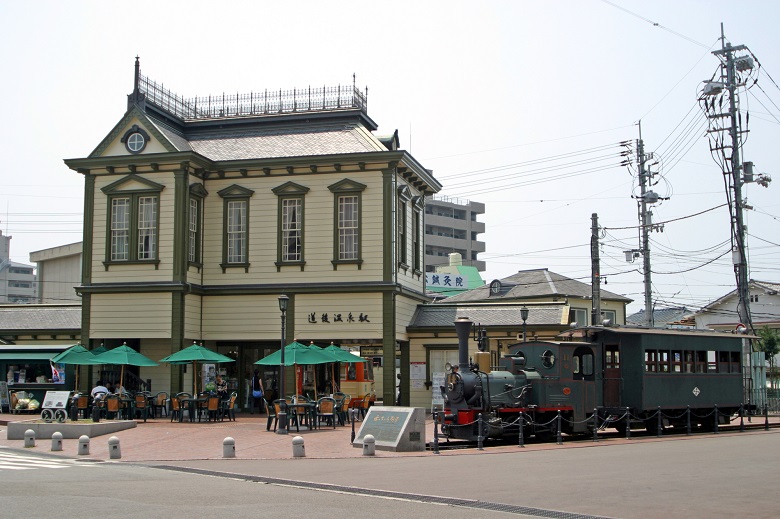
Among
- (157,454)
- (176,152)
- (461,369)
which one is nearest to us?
(157,454)

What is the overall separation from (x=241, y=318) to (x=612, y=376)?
43.9 ft

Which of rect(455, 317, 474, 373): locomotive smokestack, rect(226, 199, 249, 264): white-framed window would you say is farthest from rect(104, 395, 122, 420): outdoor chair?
rect(455, 317, 474, 373): locomotive smokestack

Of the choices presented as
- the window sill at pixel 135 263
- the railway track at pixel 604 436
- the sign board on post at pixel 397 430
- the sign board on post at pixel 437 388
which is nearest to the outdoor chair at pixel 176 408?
the window sill at pixel 135 263

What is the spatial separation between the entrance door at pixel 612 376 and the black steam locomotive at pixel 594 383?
0.09 ft

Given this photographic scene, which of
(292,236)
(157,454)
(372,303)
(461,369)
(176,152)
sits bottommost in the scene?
(157,454)

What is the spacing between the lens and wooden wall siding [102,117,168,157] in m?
30.6

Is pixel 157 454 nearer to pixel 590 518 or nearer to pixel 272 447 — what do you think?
pixel 272 447

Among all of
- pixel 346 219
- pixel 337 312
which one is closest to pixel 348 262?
pixel 346 219

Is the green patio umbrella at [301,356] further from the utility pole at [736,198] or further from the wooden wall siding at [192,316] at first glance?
the utility pole at [736,198]

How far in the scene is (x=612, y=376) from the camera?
2409 centimetres

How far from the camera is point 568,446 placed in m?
20.5

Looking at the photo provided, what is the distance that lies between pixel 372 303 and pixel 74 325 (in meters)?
12.4

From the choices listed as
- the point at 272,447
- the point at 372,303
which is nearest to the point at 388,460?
the point at 272,447

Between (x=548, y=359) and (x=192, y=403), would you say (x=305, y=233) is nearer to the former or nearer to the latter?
(x=192, y=403)
